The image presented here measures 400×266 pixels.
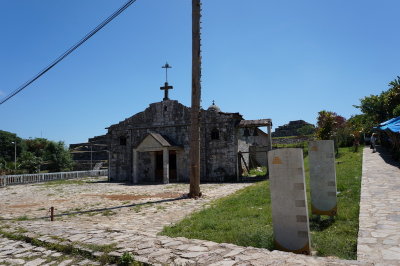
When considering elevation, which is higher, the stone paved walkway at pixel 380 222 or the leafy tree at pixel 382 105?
the leafy tree at pixel 382 105

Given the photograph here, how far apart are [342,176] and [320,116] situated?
15.9 m

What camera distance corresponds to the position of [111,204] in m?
11.7

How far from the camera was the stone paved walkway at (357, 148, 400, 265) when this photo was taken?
13.7 ft

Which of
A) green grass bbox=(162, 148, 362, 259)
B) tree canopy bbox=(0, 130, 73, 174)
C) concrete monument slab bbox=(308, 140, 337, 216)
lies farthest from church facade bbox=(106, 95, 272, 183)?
tree canopy bbox=(0, 130, 73, 174)

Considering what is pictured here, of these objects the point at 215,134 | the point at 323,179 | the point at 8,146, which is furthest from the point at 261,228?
the point at 8,146

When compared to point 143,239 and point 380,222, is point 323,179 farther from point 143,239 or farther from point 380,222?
point 143,239

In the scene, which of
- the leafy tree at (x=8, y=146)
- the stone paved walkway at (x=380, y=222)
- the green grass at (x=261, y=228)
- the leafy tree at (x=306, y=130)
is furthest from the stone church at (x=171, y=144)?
the leafy tree at (x=8, y=146)

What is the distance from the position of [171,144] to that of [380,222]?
16.1 m

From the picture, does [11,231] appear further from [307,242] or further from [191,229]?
[307,242]

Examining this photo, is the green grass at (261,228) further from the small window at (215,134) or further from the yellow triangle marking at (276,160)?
the small window at (215,134)

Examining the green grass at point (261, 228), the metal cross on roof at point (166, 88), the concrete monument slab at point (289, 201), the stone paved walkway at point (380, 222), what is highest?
the metal cross on roof at point (166, 88)

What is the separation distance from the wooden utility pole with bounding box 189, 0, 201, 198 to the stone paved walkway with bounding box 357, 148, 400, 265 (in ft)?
20.5

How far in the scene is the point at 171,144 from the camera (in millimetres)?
20938

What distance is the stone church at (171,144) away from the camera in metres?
20.2
